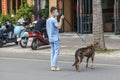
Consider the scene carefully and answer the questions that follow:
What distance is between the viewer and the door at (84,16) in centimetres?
2450

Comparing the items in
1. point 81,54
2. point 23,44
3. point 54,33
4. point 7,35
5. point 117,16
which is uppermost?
point 117,16

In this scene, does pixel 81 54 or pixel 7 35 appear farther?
pixel 7 35

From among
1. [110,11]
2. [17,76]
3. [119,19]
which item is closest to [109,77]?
[17,76]

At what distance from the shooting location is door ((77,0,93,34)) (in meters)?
24.5

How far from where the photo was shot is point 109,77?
35.5ft

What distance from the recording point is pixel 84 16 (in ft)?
81.0

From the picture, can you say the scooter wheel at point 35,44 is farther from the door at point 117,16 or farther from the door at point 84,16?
the door at point 117,16

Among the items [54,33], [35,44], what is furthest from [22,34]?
[54,33]

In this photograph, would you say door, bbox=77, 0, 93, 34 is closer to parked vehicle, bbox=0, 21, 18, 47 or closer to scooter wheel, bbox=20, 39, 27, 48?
parked vehicle, bbox=0, 21, 18, 47

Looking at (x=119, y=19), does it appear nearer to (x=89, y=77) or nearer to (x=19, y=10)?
(x=19, y=10)

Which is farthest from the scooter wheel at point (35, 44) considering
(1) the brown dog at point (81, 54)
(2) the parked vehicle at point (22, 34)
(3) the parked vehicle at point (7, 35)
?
(1) the brown dog at point (81, 54)

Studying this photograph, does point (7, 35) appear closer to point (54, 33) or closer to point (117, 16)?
point (117, 16)

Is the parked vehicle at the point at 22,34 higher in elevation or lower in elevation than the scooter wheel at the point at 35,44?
higher

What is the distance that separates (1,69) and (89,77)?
321 cm
